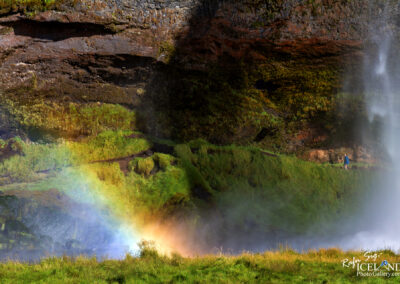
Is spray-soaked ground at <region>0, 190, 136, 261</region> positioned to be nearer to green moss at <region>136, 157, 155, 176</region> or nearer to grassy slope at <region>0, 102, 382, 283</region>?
grassy slope at <region>0, 102, 382, 283</region>

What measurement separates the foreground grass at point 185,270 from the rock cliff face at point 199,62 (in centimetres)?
485

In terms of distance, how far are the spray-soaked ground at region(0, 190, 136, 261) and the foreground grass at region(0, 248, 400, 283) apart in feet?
3.17

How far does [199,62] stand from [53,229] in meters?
5.49

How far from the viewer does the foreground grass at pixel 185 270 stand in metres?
4.80

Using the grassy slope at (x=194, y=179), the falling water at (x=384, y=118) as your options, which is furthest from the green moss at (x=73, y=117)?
the falling water at (x=384, y=118)

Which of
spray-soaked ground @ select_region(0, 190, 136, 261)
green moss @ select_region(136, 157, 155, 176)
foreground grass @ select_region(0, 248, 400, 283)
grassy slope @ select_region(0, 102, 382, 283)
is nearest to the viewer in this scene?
foreground grass @ select_region(0, 248, 400, 283)

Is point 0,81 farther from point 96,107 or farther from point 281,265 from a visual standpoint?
point 281,265

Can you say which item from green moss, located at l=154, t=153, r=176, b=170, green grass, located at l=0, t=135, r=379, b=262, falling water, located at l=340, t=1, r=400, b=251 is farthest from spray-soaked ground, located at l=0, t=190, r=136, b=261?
falling water, located at l=340, t=1, r=400, b=251

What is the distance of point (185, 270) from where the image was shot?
5160 mm

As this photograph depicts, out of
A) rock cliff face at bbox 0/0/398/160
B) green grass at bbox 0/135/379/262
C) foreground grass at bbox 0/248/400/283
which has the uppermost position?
rock cliff face at bbox 0/0/398/160

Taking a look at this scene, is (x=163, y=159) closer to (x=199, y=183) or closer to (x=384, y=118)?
(x=199, y=183)

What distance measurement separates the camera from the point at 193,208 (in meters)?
7.92

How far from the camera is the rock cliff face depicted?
870cm

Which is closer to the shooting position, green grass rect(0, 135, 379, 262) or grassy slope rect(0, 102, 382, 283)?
grassy slope rect(0, 102, 382, 283)
